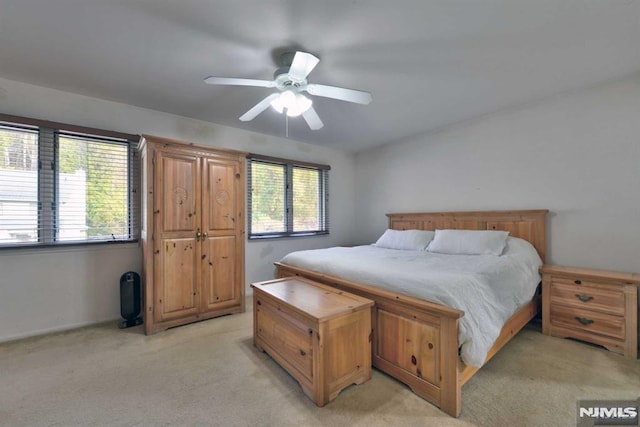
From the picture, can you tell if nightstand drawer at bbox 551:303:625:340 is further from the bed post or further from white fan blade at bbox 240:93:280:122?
white fan blade at bbox 240:93:280:122

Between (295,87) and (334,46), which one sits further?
(295,87)

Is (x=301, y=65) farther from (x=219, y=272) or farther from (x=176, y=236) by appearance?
(x=219, y=272)

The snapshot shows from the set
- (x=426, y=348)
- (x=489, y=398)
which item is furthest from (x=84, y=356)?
(x=489, y=398)

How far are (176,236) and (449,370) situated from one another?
8.99ft

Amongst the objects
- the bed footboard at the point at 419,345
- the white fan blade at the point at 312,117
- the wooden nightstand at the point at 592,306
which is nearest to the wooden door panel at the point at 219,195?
the white fan blade at the point at 312,117

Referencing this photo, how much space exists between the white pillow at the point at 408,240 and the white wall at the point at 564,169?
0.59 meters

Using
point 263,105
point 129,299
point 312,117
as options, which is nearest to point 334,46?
point 312,117

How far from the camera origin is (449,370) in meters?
1.59

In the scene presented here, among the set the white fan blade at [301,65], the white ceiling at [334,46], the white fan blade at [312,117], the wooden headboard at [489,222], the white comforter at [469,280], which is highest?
the white ceiling at [334,46]

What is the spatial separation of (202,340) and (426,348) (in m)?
2.03

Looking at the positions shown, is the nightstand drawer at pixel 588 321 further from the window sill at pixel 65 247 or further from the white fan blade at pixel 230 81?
the window sill at pixel 65 247

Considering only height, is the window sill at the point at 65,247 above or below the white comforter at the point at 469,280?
above

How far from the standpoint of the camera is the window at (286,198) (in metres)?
4.15

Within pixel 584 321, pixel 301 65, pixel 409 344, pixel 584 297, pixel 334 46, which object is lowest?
pixel 584 321
